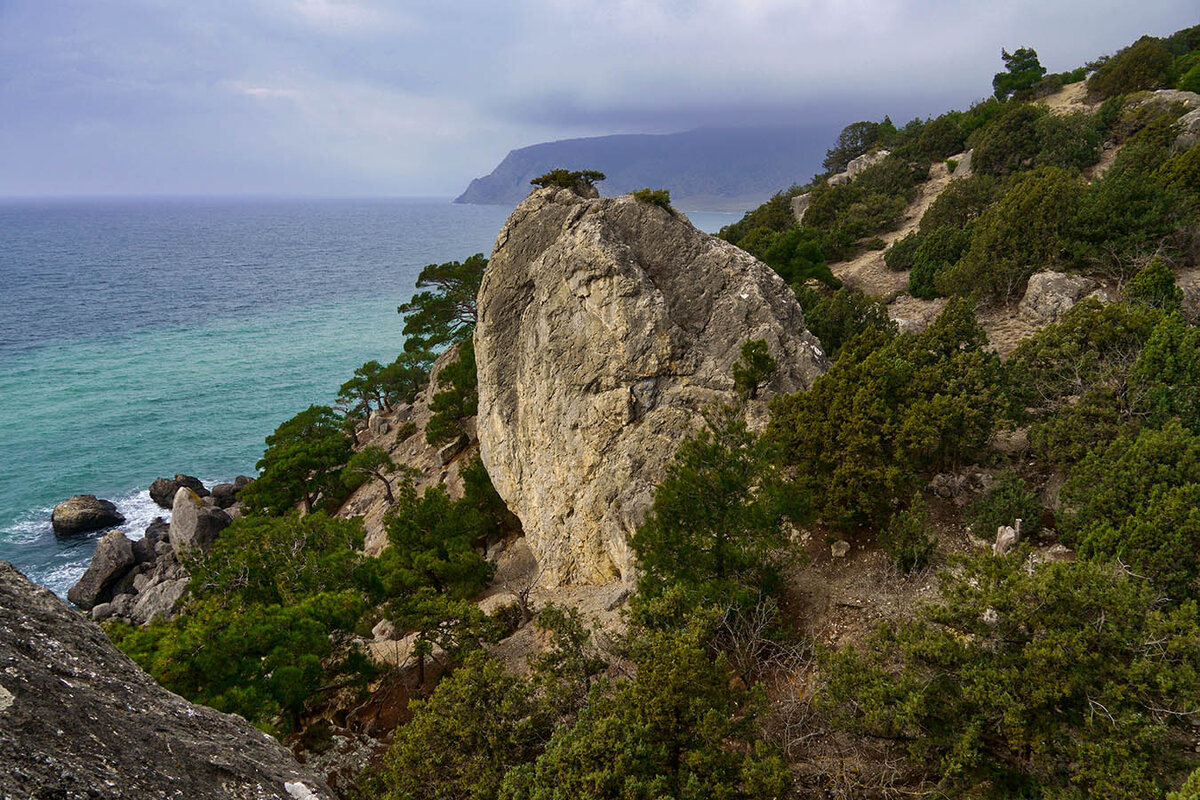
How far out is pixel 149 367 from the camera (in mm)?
67188

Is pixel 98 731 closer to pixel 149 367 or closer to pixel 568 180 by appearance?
pixel 568 180

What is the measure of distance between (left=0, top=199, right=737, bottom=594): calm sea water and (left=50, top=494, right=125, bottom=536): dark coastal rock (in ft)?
2.53

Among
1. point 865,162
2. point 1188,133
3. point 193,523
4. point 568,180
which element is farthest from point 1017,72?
point 193,523

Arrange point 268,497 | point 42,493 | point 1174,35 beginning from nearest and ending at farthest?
point 268,497 < point 42,493 < point 1174,35

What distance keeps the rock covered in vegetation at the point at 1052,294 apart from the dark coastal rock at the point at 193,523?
4504 centimetres

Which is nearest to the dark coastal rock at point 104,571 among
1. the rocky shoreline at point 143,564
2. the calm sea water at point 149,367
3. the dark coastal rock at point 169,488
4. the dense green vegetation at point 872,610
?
the rocky shoreline at point 143,564

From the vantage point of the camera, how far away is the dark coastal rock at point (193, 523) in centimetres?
3512

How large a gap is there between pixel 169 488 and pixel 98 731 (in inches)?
1774

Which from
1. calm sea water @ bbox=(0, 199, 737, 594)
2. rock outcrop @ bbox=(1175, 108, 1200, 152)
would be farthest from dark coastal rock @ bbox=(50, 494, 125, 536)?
rock outcrop @ bbox=(1175, 108, 1200, 152)

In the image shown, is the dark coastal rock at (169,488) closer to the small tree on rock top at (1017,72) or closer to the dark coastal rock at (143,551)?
the dark coastal rock at (143,551)

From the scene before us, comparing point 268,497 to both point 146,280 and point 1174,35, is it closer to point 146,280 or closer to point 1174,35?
point 1174,35

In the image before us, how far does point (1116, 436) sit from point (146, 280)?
144 metres

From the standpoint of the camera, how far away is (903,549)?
50.8ft

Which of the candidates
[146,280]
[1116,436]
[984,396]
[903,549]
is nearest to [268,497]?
[903,549]
